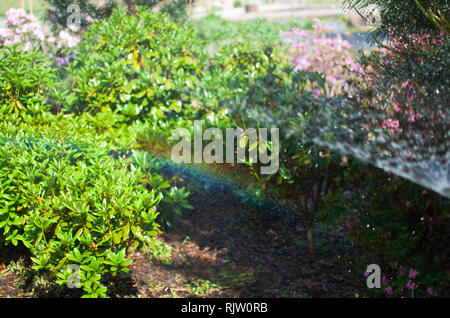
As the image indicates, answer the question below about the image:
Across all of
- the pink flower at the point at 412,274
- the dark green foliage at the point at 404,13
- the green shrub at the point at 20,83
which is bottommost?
the pink flower at the point at 412,274

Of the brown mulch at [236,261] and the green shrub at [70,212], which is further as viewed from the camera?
the brown mulch at [236,261]

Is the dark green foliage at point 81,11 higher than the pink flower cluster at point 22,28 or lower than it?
higher

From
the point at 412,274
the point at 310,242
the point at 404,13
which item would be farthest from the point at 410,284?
the point at 404,13

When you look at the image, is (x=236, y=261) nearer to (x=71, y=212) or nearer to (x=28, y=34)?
(x=71, y=212)

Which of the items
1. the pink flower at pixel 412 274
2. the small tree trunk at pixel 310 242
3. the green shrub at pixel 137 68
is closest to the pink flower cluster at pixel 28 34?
the green shrub at pixel 137 68

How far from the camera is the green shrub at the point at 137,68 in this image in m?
4.01

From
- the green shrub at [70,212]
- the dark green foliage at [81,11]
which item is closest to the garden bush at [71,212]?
the green shrub at [70,212]

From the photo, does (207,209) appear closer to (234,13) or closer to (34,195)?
(34,195)

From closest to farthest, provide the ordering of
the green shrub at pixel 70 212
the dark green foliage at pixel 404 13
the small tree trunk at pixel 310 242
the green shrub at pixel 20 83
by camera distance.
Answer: the green shrub at pixel 70 212
the dark green foliage at pixel 404 13
the small tree trunk at pixel 310 242
the green shrub at pixel 20 83

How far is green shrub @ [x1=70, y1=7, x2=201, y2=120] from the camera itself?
4012 mm

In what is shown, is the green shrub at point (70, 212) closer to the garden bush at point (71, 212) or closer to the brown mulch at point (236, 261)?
the garden bush at point (71, 212)

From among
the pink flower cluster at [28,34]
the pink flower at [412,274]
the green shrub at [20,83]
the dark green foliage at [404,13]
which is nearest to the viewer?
the pink flower at [412,274]

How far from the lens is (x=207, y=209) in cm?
402

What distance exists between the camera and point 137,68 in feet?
13.7
